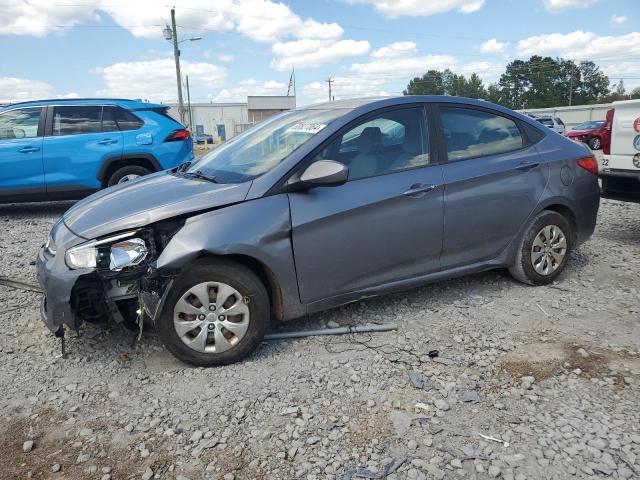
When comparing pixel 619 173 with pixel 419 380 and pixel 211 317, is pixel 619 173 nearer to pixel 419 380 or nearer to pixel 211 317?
pixel 419 380

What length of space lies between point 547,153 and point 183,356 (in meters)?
3.39

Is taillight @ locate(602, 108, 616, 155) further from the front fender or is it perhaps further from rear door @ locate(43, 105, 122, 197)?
rear door @ locate(43, 105, 122, 197)

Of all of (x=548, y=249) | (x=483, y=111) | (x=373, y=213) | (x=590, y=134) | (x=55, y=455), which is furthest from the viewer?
(x=590, y=134)

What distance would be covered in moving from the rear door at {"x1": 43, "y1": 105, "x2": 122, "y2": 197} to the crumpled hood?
443 cm

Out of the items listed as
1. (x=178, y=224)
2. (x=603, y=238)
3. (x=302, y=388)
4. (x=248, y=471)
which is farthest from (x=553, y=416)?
(x=603, y=238)

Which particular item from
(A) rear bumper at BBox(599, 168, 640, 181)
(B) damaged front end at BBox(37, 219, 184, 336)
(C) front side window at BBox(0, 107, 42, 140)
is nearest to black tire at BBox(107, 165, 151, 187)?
(C) front side window at BBox(0, 107, 42, 140)

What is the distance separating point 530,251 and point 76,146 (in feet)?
21.3

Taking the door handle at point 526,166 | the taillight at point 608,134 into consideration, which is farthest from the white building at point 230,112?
the door handle at point 526,166

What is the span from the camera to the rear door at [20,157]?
7.42 meters

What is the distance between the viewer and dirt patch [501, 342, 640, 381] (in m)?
3.08

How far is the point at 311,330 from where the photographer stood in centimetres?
369

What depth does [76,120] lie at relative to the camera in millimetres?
7773

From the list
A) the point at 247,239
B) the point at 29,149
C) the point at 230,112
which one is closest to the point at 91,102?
the point at 29,149

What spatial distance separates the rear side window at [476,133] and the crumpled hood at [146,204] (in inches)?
67.4
